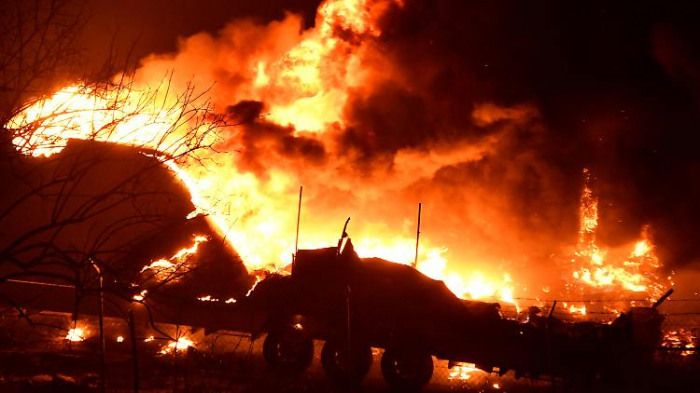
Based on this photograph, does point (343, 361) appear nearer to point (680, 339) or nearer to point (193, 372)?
point (193, 372)

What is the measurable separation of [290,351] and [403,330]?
8.56ft

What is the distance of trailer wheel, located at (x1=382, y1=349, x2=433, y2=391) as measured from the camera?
10.5m

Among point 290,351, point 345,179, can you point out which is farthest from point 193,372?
point 345,179

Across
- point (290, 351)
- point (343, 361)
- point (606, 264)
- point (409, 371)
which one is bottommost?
point (409, 371)

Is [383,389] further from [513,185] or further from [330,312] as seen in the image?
[513,185]

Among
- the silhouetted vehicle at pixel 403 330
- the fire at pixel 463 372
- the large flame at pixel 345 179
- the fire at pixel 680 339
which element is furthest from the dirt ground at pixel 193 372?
the large flame at pixel 345 179

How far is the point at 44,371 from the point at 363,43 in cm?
1731

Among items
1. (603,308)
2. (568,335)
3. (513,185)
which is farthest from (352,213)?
(568,335)

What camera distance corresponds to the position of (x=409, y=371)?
1055cm

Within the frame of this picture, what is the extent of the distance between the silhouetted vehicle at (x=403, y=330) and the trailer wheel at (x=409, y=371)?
21 mm

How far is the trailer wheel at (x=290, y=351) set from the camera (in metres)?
10.9

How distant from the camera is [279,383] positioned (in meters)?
9.62

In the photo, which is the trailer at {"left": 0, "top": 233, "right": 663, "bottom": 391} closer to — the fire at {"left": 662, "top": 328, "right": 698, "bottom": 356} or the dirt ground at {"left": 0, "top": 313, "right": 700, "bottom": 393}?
the dirt ground at {"left": 0, "top": 313, "right": 700, "bottom": 393}

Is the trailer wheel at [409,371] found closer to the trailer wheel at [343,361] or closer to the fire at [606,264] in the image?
the trailer wheel at [343,361]
